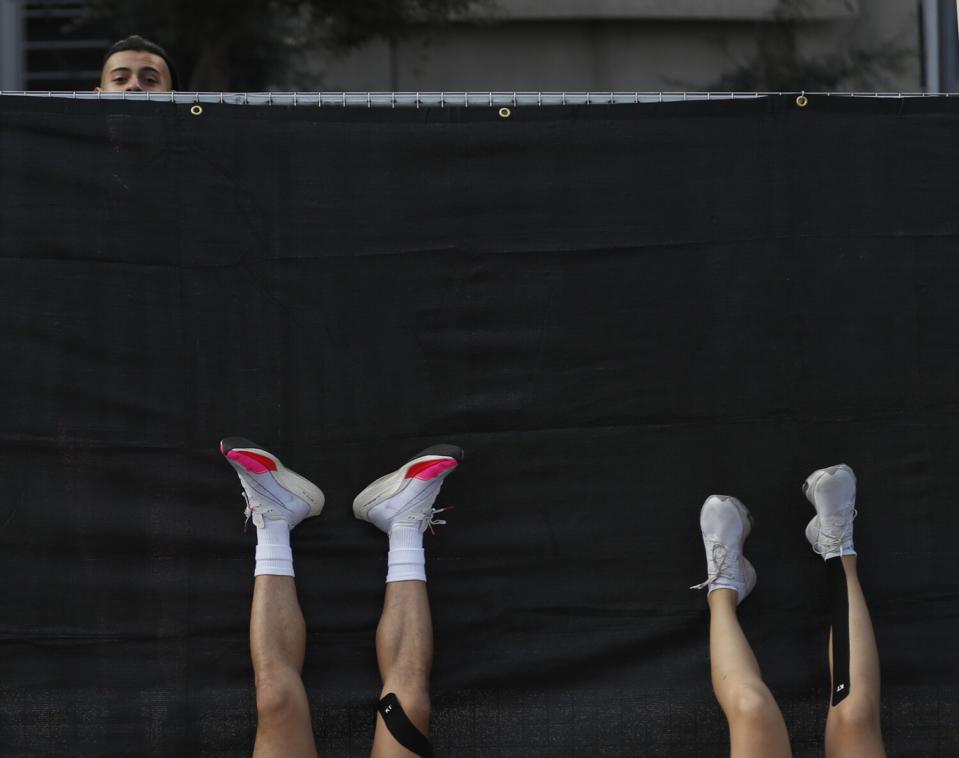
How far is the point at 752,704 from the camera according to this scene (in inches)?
139

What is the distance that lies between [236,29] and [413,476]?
322 cm

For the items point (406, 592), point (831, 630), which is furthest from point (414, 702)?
point (831, 630)

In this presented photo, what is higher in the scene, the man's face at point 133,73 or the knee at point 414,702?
the man's face at point 133,73

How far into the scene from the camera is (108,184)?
3.73 metres

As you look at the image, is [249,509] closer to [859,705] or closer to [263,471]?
[263,471]

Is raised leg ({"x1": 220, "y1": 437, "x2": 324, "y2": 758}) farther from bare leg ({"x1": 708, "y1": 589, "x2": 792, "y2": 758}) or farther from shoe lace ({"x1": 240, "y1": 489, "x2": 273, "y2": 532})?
bare leg ({"x1": 708, "y1": 589, "x2": 792, "y2": 758})

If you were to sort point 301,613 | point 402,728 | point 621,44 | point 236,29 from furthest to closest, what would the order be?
point 621,44 < point 236,29 < point 301,613 < point 402,728

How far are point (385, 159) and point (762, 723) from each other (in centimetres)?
202

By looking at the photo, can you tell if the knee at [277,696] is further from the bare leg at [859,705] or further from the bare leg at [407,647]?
the bare leg at [859,705]

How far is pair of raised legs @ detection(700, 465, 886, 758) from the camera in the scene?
359 cm

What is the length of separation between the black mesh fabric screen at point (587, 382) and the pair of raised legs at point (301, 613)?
0.09 metres

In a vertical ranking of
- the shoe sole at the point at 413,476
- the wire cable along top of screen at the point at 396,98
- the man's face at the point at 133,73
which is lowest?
the shoe sole at the point at 413,476

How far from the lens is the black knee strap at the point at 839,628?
3.65 m

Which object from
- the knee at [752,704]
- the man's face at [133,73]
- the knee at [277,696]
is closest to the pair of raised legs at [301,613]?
the knee at [277,696]
